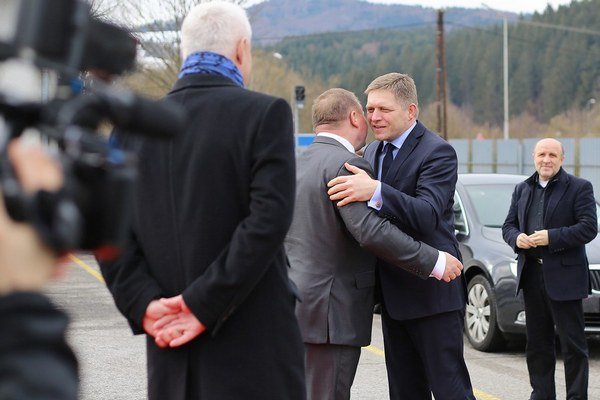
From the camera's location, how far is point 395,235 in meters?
4.80

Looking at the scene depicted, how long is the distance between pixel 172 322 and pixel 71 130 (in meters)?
1.89

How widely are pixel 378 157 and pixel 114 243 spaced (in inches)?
148

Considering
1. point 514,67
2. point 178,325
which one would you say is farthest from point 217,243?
point 514,67

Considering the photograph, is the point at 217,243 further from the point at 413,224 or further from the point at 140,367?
the point at 140,367

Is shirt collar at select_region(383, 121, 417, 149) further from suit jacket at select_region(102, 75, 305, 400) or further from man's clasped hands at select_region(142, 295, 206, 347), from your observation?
man's clasped hands at select_region(142, 295, 206, 347)

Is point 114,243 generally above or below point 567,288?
above

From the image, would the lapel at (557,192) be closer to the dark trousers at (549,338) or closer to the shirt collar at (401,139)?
the dark trousers at (549,338)

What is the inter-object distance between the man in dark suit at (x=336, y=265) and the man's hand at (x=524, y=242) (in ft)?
7.29

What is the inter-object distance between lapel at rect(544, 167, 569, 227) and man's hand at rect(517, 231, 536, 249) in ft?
0.59

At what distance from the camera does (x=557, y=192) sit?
716 centimetres

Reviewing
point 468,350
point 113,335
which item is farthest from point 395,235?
point 113,335

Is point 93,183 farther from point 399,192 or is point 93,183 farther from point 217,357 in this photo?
point 399,192

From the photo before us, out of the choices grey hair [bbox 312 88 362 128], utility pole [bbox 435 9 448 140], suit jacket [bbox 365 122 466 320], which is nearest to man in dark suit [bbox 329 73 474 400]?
suit jacket [bbox 365 122 466 320]

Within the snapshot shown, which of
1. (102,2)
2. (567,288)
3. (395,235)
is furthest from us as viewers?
(102,2)
